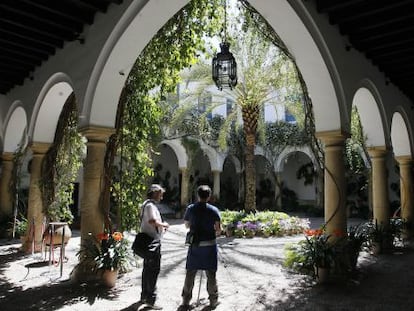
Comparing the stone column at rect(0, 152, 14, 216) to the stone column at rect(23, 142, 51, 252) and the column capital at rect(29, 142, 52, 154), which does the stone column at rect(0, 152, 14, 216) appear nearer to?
the stone column at rect(23, 142, 51, 252)

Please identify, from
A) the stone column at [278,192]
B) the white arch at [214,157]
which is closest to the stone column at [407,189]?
the stone column at [278,192]

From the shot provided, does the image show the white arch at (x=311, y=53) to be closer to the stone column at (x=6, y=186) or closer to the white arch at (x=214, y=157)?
the stone column at (x=6, y=186)

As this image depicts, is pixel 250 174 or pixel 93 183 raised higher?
pixel 250 174

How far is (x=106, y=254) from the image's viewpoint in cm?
572

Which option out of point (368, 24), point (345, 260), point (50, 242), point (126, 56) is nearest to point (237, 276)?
point (345, 260)

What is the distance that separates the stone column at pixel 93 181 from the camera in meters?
6.04

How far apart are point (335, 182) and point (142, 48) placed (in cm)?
382

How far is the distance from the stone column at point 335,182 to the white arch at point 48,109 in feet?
16.9

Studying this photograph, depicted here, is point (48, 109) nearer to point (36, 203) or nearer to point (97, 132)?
point (36, 203)

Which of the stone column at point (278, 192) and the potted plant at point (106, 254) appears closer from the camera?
the potted plant at point (106, 254)

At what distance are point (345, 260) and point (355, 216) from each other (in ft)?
52.5

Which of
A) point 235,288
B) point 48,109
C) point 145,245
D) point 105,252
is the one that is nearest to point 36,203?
point 48,109

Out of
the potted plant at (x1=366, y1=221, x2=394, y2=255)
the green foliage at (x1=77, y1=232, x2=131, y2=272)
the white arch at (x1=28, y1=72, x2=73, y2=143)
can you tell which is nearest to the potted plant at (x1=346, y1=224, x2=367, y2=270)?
the potted plant at (x1=366, y1=221, x2=394, y2=255)

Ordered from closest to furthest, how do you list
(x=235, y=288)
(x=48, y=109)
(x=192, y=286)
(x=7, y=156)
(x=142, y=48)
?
(x=192, y=286), (x=235, y=288), (x=142, y=48), (x=48, y=109), (x=7, y=156)
